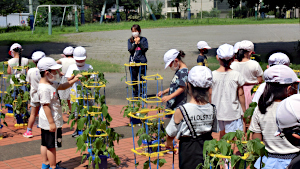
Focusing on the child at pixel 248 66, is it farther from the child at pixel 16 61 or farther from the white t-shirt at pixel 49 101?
the child at pixel 16 61

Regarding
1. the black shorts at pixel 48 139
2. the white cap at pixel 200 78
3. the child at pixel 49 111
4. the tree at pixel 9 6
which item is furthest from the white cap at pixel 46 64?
the tree at pixel 9 6

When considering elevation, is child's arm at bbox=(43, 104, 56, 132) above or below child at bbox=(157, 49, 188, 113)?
below

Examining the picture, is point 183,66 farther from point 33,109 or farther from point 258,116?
point 33,109

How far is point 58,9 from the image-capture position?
164ft

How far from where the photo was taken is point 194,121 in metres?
3.31

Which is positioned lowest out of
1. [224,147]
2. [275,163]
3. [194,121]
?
[275,163]

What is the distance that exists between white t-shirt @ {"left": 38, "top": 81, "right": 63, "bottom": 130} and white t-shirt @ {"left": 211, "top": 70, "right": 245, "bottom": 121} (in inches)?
84.8

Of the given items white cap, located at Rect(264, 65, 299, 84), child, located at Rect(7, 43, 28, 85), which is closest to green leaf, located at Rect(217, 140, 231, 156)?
white cap, located at Rect(264, 65, 299, 84)

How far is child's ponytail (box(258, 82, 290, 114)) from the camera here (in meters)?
3.24

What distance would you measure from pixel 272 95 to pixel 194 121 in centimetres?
71

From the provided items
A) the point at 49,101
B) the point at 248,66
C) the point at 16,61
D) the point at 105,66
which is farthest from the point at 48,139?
the point at 105,66

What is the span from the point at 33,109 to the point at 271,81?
4840 millimetres

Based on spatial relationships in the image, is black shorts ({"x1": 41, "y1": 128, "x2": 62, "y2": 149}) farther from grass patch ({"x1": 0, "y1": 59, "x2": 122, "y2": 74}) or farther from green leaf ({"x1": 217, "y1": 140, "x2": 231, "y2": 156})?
grass patch ({"x1": 0, "y1": 59, "x2": 122, "y2": 74})

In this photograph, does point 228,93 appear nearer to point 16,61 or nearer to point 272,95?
point 272,95
